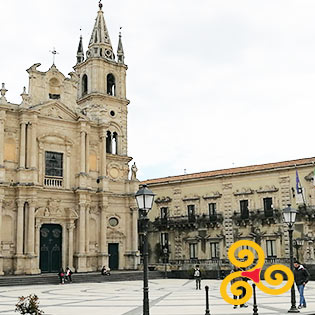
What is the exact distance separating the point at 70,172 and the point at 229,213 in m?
14.7

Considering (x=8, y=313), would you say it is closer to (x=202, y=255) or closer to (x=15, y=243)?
(x=15, y=243)

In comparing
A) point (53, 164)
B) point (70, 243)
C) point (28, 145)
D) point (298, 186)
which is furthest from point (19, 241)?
point (298, 186)

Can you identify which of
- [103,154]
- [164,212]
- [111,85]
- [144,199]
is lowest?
[144,199]

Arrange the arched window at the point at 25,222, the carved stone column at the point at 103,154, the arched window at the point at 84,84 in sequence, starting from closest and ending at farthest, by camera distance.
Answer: the arched window at the point at 25,222
the carved stone column at the point at 103,154
the arched window at the point at 84,84

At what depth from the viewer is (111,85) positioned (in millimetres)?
47500

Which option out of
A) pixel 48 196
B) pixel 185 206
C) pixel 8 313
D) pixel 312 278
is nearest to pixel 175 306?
pixel 8 313

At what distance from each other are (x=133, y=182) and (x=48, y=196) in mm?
8283

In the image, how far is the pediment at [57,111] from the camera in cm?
4056

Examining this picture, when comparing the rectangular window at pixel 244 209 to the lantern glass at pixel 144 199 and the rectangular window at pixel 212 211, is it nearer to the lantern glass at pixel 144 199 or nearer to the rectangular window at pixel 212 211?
the rectangular window at pixel 212 211

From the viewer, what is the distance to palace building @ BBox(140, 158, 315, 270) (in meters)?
41.9

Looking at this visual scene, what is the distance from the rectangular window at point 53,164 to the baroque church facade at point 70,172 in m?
0.08

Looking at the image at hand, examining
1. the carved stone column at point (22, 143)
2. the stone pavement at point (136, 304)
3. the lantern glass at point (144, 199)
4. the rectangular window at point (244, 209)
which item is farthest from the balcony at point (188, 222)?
the lantern glass at point (144, 199)

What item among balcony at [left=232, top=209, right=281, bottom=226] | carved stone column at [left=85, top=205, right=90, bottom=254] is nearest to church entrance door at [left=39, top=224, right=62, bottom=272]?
carved stone column at [left=85, top=205, right=90, bottom=254]

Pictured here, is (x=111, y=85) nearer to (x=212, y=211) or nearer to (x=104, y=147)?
(x=104, y=147)
